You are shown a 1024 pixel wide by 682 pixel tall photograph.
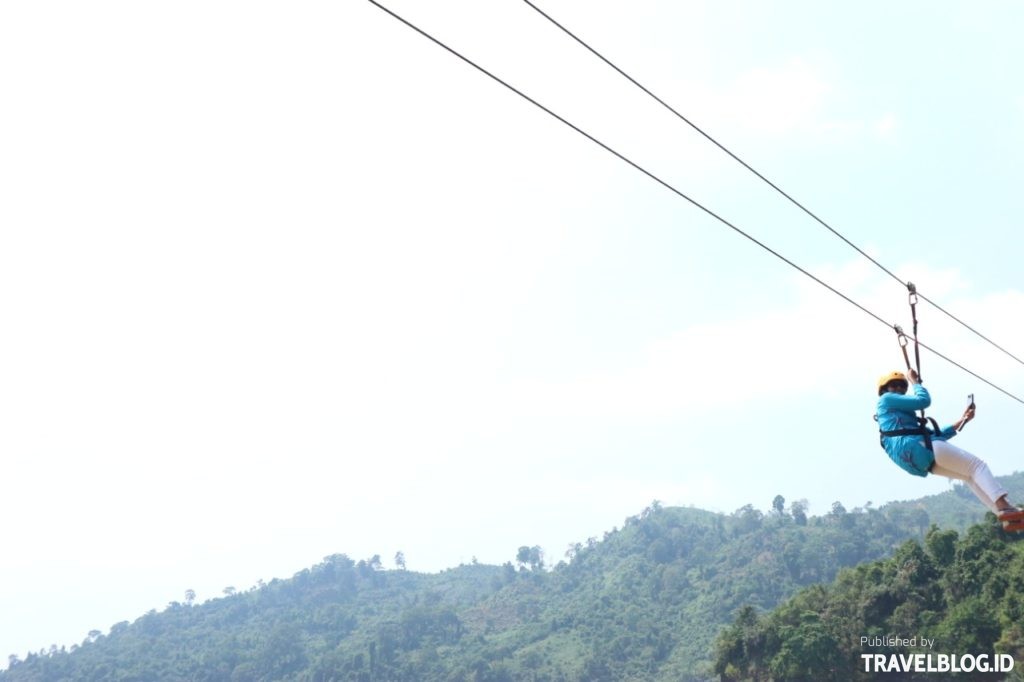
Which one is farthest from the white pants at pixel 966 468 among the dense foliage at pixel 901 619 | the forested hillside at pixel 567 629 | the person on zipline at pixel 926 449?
the forested hillside at pixel 567 629

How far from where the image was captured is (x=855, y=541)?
166 m

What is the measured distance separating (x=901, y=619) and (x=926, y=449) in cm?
6183

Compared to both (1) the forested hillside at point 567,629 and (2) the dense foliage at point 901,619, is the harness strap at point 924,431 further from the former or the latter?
(1) the forested hillside at point 567,629

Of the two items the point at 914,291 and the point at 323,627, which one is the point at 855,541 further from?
the point at 914,291

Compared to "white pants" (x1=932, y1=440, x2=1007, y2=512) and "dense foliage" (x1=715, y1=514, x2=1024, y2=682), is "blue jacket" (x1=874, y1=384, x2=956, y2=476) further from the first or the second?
"dense foliage" (x1=715, y1=514, x2=1024, y2=682)

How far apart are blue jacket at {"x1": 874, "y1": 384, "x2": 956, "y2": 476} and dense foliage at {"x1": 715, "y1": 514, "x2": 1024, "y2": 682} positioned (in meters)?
51.4

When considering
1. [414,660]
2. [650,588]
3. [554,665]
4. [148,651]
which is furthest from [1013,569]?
[148,651]

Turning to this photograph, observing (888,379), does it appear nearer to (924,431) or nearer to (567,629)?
(924,431)

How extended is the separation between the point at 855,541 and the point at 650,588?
3546cm

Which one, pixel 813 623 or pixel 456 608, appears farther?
pixel 456 608

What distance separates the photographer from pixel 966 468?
30.9 ft

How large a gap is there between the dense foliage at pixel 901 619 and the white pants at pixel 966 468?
168ft

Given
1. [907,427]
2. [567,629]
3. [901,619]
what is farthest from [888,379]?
[567,629]

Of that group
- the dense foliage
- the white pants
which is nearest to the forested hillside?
the dense foliage
